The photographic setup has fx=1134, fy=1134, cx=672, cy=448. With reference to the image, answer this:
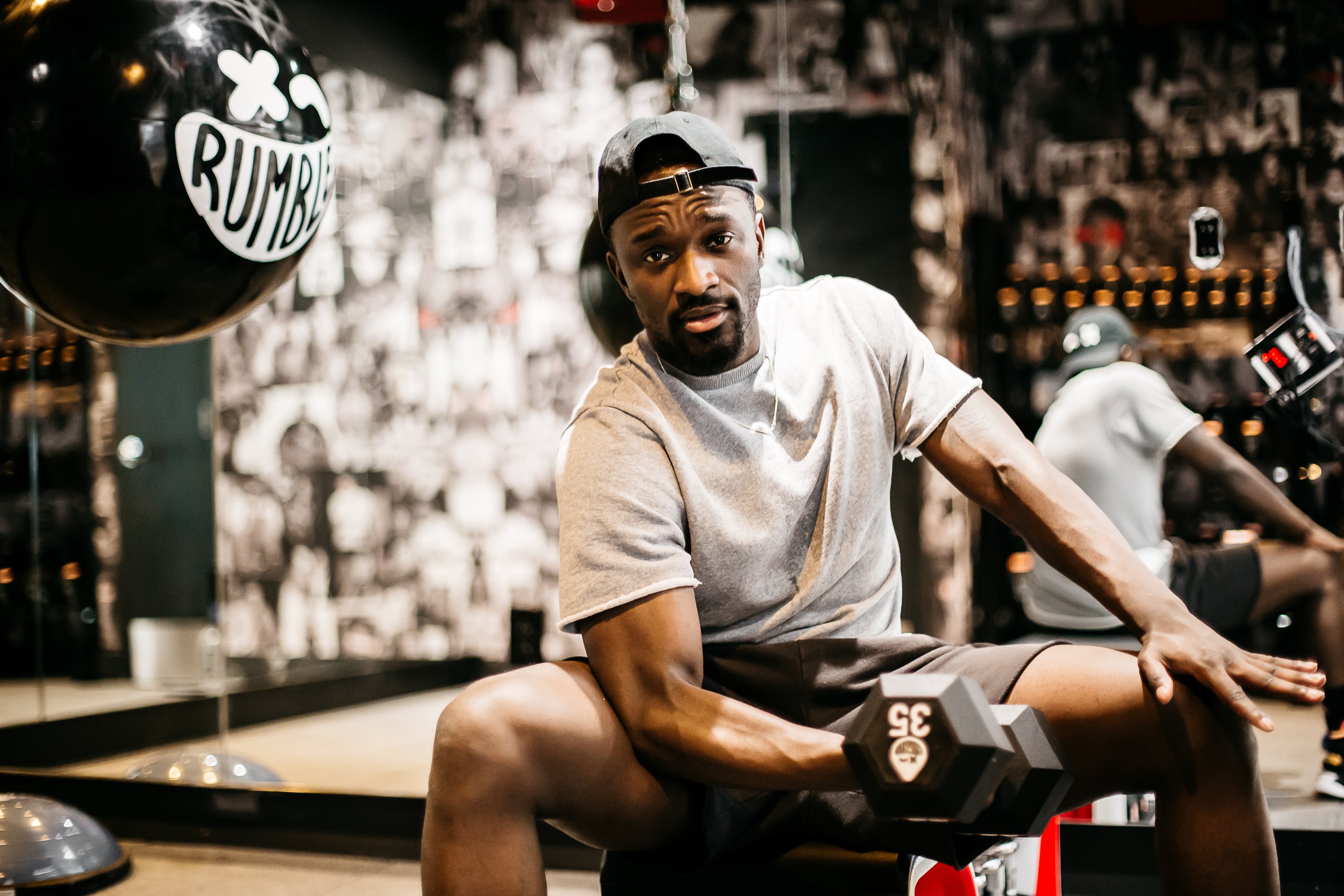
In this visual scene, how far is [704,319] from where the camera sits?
1399 mm

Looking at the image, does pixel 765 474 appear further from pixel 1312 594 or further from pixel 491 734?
pixel 1312 594

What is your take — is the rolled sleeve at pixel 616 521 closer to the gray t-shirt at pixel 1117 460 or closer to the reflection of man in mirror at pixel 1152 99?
the gray t-shirt at pixel 1117 460

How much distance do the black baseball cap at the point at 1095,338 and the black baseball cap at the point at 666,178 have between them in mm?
1821

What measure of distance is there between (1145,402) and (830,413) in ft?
5.17

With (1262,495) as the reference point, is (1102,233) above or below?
above

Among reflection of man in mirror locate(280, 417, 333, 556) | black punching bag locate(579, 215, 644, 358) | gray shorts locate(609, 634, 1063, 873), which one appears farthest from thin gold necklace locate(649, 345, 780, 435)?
reflection of man in mirror locate(280, 417, 333, 556)

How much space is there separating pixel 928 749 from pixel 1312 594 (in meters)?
2.00

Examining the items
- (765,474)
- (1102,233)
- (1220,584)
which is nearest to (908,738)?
(765,474)

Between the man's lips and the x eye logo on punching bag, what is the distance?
37.8 inches

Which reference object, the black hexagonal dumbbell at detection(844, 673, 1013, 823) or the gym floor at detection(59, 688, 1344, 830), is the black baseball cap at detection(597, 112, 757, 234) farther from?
the gym floor at detection(59, 688, 1344, 830)

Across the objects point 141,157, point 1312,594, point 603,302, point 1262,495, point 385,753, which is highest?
point 141,157

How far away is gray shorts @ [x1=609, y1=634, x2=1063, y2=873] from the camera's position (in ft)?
4.22

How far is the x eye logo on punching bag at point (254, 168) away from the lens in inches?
74.2

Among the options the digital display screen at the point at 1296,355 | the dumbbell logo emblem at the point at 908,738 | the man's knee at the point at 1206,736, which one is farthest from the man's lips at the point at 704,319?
the digital display screen at the point at 1296,355
